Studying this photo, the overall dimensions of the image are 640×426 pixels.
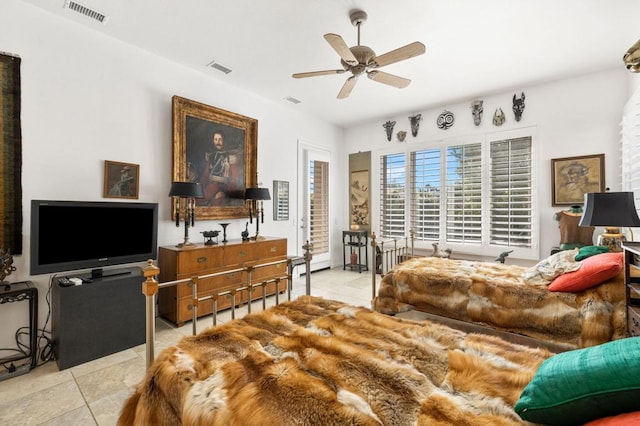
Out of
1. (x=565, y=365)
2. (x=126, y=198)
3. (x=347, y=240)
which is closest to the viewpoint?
(x=565, y=365)

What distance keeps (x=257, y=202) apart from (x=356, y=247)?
2689 millimetres

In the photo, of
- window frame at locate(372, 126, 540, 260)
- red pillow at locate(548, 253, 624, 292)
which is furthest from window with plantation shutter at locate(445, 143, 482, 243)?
red pillow at locate(548, 253, 624, 292)

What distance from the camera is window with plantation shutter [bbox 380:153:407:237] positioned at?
5.74 metres

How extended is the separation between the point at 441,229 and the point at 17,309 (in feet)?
18.3

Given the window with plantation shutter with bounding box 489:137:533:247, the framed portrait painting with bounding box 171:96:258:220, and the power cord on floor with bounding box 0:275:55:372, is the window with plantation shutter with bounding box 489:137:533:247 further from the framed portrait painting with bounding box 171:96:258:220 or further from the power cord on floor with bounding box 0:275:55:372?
the power cord on floor with bounding box 0:275:55:372

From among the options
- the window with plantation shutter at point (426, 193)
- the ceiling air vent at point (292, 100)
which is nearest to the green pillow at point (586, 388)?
the window with plantation shutter at point (426, 193)

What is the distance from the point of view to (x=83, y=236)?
2.78 meters

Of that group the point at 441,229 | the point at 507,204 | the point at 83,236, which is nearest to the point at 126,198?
the point at 83,236

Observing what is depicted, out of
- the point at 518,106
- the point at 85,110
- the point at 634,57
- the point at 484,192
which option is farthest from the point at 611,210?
the point at 85,110

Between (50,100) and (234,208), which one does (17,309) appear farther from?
(234,208)

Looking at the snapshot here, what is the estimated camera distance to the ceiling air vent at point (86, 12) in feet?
8.85

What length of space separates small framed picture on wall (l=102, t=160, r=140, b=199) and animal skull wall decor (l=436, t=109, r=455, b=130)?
188 inches

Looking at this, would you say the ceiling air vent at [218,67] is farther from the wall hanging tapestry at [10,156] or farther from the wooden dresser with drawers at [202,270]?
the wooden dresser with drawers at [202,270]

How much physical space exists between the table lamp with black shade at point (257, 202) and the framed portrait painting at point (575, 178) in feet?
13.8
